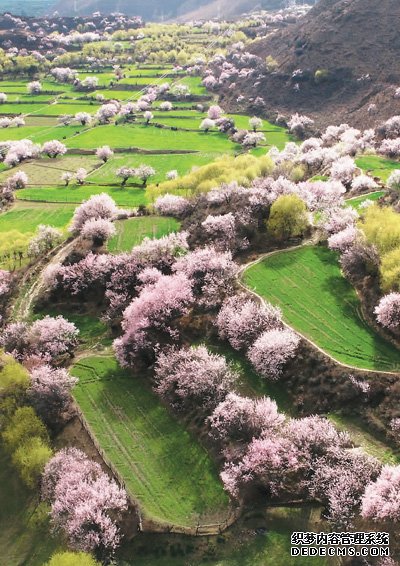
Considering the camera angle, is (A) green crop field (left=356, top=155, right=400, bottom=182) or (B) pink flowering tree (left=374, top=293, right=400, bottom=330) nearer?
(B) pink flowering tree (left=374, top=293, right=400, bottom=330)

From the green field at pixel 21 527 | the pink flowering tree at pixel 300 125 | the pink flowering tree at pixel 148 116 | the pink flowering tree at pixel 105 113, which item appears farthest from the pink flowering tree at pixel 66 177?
the green field at pixel 21 527

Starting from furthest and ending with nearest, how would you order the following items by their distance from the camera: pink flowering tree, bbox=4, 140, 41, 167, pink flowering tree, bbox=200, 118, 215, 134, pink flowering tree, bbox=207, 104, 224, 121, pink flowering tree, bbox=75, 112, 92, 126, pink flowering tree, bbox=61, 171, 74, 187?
pink flowering tree, bbox=207, 104, 224, 121 < pink flowering tree, bbox=75, 112, 92, 126 < pink flowering tree, bbox=200, 118, 215, 134 < pink flowering tree, bbox=4, 140, 41, 167 < pink flowering tree, bbox=61, 171, 74, 187

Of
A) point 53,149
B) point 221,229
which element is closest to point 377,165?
point 221,229

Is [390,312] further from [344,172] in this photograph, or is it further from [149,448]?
[344,172]

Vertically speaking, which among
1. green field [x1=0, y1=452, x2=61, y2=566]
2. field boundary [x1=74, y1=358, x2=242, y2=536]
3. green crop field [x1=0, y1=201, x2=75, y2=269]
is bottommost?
green field [x1=0, y1=452, x2=61, y2=566]

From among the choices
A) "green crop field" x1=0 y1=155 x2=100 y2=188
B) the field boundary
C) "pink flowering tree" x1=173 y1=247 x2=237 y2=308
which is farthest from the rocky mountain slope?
the field boundary

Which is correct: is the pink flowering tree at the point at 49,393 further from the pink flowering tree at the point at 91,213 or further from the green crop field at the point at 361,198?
the green crop field at the point at 361,198

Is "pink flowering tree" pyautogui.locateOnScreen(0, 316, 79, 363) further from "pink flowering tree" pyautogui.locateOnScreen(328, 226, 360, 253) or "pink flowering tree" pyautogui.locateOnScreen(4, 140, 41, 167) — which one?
"pink flowering tree" pyautogui.locateOnScreen(4, 140, 41, 167)
